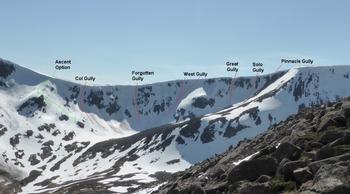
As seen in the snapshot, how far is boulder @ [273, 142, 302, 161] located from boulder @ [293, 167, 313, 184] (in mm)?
3355

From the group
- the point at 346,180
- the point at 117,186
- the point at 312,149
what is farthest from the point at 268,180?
the point at 117,186

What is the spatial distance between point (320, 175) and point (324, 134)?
22.3 ft

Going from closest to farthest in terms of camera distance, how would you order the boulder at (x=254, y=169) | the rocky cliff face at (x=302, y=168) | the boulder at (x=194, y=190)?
the rocky cliff face at (x=302, y=168), the boulder at (x=254, y=169), the boulder at (x=194, y=190)

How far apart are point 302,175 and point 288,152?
4046 millimetres

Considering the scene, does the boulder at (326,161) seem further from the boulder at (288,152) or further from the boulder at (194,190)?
the boulder at (194,190)

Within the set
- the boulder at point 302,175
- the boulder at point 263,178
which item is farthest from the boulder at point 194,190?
the boulder at point 302,175

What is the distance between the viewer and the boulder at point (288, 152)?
85.1 feet

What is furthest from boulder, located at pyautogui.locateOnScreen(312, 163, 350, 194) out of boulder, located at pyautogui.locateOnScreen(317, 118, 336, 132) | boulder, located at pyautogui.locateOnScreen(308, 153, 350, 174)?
boulder, located at pyautogui.locateOnScreen(317, 118, 336, 132)

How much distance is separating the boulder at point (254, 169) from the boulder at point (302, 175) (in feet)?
8.92

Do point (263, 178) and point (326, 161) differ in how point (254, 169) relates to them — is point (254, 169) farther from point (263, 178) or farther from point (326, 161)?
point (326, 161)

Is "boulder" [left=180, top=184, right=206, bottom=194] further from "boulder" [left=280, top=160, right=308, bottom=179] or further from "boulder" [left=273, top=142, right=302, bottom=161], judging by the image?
"boulder" [left=280, top=160, right=308, bottom=179]

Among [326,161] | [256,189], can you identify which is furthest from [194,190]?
A: [326,161]

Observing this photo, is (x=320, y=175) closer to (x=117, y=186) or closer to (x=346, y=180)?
(x=346, y=180)

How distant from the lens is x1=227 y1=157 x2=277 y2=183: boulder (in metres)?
25.3
